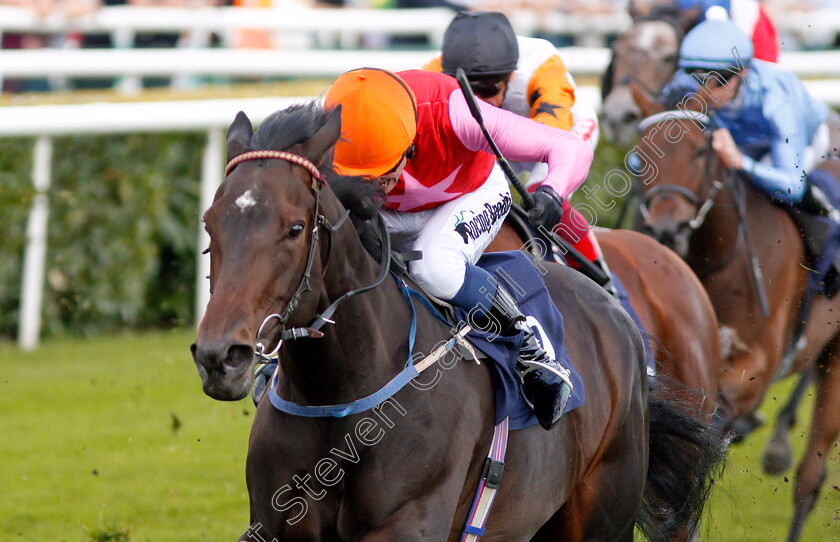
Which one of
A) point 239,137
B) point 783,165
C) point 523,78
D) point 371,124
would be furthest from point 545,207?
point 783,165

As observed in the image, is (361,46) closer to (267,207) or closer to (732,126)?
(732,126)

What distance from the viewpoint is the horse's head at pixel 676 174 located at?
220 inches

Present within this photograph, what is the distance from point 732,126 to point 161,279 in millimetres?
4613

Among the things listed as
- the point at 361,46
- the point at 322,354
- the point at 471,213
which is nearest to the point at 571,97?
the point at 471,213

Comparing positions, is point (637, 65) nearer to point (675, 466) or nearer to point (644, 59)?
point (644, 59)

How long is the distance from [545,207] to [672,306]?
215cm

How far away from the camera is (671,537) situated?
432 cm

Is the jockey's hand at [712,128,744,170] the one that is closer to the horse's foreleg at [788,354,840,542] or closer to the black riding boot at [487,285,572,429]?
the horse's foreleg at [788,354,840,542]

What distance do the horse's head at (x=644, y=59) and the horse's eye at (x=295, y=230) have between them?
164 inches

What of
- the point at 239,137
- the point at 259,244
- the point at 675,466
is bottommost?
the point at 675,466

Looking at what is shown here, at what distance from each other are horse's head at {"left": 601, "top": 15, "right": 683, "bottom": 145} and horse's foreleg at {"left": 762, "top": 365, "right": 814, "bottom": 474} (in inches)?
66.9

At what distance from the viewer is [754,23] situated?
716 cm

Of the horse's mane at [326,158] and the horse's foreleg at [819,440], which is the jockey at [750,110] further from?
the horse's mane at [326,158]

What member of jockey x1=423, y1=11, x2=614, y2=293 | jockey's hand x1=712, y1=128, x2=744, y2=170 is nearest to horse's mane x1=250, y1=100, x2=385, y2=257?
jockey x1=423, y1=11, x2=614, y2=293
